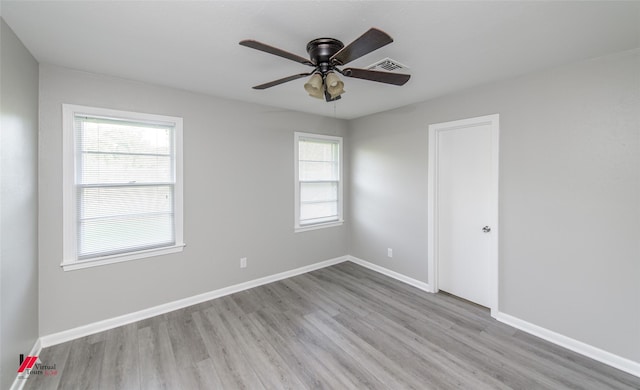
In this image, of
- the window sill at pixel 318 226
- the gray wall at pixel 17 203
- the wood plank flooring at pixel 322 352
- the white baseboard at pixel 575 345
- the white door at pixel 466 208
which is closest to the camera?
the gray wall at pixel 17 203

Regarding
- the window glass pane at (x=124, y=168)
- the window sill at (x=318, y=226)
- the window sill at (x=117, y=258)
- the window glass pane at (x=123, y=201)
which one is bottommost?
the window sill at (x=117, y=258)

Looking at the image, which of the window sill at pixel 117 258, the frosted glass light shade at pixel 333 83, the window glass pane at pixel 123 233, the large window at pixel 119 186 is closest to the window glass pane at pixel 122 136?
the large window at pixel 119 186

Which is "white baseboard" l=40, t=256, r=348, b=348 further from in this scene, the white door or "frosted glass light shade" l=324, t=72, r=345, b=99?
"frosted glass light shade" l=324, t=72, r=345, b=99

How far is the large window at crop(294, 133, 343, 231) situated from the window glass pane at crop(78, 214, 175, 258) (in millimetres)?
1805

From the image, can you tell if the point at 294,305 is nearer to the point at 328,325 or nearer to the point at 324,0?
the point at 328,325

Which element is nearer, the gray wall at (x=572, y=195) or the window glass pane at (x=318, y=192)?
the gray wall at (x=572, y=195)

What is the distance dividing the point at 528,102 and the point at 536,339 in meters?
Answer: 2.29

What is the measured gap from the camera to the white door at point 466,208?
2.94 meters

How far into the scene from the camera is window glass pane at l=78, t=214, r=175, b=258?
2.58 meters

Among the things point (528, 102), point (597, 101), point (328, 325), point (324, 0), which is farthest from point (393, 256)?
point (324, 0)

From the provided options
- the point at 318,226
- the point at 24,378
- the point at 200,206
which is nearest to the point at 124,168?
the point at 200,206

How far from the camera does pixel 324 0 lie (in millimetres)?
1512

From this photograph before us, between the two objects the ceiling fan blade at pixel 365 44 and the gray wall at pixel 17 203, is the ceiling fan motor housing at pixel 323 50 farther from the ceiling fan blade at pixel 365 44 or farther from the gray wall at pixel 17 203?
the gray wall at pixel 17 203

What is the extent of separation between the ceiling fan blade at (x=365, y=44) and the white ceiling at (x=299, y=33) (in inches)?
10.6
